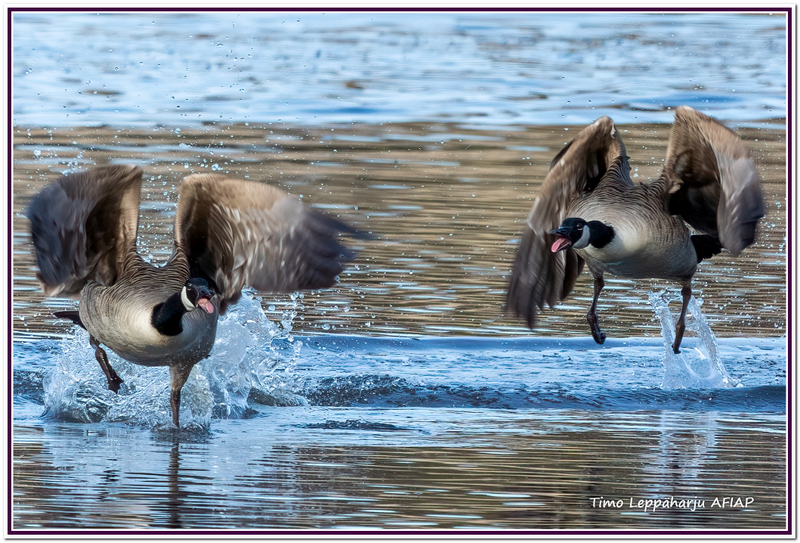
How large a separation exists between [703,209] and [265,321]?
3.97m

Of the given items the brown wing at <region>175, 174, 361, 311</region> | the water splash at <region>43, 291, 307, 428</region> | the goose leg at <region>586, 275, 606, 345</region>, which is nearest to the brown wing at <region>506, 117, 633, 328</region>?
the goose leg at <region>586, 275, 606, 345</region>

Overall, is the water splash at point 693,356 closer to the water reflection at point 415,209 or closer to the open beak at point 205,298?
the water reflection at point 415,209

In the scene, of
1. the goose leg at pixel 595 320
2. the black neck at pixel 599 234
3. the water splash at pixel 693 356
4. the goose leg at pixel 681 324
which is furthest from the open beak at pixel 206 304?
the goose leg at pixel 681 324

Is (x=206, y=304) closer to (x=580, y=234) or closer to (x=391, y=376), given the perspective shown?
(x=391, y=376)

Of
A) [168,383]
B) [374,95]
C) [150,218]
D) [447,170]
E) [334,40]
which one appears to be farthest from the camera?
[334,40]

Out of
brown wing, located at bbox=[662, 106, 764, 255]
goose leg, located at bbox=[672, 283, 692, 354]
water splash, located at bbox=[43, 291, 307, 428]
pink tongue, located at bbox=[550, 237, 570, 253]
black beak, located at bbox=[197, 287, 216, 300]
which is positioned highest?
brown wing, located at bbox=[662, 106, 764, 255]


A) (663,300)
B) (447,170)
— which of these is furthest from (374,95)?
(663,300)

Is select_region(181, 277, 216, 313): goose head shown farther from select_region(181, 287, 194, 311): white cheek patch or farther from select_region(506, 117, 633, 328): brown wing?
select_region(506, 117, 633, 328): brown wing

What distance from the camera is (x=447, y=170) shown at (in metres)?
16.9

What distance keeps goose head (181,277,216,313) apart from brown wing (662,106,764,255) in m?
3.85

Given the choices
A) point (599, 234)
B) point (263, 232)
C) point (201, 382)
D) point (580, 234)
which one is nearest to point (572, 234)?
point (580, 234)

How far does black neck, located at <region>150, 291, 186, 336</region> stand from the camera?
8352 millimetres

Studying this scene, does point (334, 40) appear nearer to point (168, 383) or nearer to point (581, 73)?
point (581, 73)

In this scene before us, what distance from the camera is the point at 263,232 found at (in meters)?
8.27
